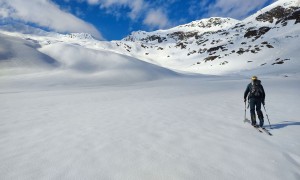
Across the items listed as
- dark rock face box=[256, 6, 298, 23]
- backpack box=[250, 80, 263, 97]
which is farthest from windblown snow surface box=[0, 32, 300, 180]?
dark rock face box=[256, 6, 298, 23]

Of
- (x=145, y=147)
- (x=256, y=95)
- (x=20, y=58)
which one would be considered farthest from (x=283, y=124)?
(x=20, y=58)

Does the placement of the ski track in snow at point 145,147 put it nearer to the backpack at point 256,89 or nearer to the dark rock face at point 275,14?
the backpack at point 256,89

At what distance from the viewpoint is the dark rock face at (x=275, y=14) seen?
16168 centimetres

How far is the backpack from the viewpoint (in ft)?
27.3

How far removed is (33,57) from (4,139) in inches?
1128

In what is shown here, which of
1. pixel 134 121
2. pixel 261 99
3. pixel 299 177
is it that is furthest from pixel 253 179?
pixel 134 121

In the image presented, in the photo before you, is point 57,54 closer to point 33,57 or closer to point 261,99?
point 33,57

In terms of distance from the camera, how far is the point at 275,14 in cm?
17425

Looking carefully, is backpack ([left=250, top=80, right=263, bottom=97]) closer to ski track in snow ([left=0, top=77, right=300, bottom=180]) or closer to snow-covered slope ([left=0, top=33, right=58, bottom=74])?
ski track in snow ([left=0, top=77, right=300, bottom=180])

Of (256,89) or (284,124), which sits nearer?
(256,89)

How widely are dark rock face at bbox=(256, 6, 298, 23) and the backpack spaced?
170600mm

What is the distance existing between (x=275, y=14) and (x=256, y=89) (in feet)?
658

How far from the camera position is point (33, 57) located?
31.8 m

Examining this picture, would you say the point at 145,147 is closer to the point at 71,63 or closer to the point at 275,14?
the point at 71,63
